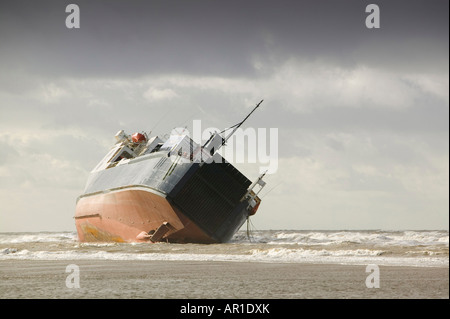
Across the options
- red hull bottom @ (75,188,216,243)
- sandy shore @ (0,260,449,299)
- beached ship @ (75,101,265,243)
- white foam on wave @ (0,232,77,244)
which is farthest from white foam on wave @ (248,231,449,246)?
Answer: white foam on wave @ (0,232,77,244)

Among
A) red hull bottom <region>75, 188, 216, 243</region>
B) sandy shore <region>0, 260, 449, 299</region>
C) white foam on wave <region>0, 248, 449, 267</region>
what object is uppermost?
red hull bottom <region>75, 188, 216, 243</region>

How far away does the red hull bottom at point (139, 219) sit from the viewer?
2838 centimetres

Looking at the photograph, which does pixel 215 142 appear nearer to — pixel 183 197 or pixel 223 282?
pixel 183 197

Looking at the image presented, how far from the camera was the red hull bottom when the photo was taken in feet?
93.1

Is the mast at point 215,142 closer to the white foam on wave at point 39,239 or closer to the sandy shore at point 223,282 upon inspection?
the sandy shore at point 223,282

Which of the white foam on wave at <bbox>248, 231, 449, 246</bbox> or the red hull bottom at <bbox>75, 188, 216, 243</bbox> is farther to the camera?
the white foam on wave at <bbox>248, 231, 449, 246</bbox>

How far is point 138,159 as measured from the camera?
33.9 m

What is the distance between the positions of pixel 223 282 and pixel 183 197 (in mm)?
15541

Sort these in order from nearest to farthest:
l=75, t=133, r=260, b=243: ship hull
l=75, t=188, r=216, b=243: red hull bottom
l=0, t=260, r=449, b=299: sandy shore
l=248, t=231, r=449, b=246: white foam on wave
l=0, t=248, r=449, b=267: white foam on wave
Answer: l=0, t=260, r=449, b=299: sandy shore < l=0, t=248, r=449, b=267: white foam on wave < l=75, t=133, r=260, b=243: ship hull < l=75, t=188, r=216, b=243: red hull bottom < l=248, t=231, r=449, b=246: white foam on wave

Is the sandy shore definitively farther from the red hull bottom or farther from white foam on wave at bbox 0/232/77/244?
white foam on wave at bbox 0/232/77/244
